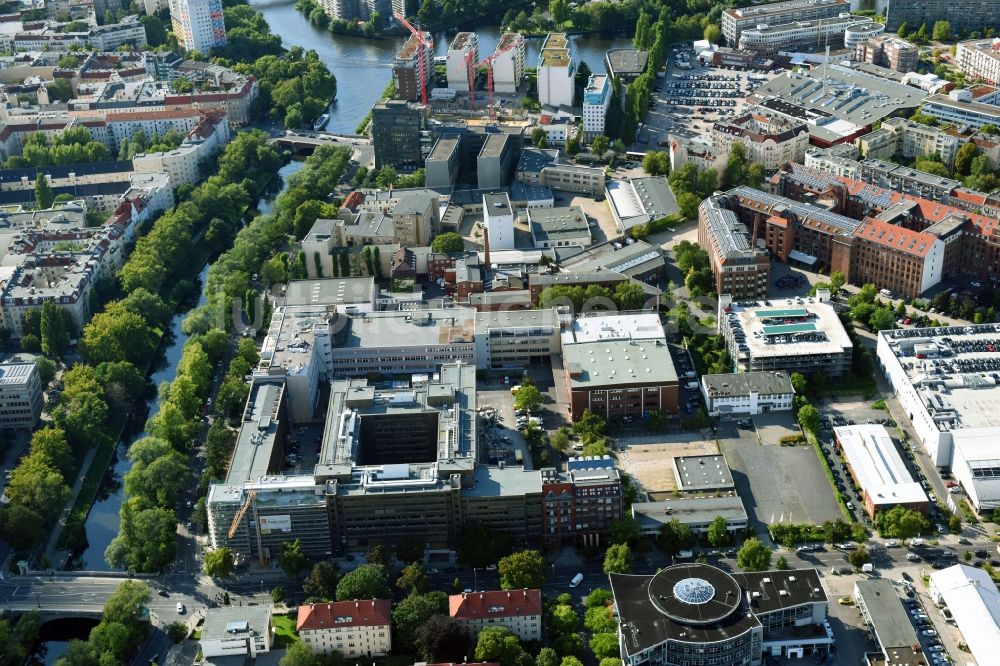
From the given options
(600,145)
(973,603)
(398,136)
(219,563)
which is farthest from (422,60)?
(973,603)

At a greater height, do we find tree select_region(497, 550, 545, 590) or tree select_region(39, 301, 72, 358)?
tree select_region(39, 301, 72, 358)

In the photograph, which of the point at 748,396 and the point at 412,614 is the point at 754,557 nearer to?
the point at 748,396

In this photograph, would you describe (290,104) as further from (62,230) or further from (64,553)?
(64,553)

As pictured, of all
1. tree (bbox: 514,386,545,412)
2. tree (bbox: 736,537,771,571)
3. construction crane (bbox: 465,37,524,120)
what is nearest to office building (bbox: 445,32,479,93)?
construction crane (bbox: 465,37,524,120)

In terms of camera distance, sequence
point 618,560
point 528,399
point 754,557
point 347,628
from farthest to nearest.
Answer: point 528,399 < point 618,560 < point 754,557 < point 347,628

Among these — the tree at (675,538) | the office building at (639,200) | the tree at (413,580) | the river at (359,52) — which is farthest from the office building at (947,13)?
the tree at (413,580)

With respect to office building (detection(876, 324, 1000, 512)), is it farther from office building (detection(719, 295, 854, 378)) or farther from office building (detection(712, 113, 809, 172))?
office building (detection(712, 113, 809, 172))

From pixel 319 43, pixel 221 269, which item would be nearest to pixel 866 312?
pixel 221 269
